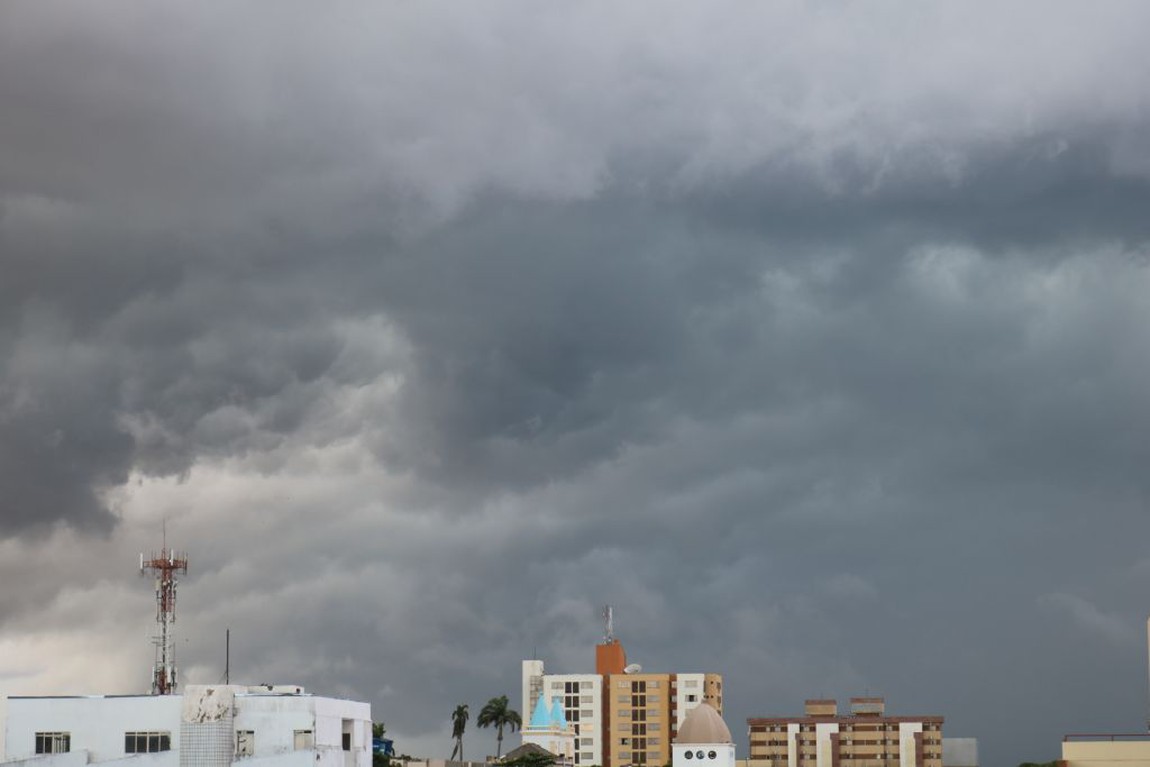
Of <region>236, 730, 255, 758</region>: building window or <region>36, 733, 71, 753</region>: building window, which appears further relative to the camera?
<region>236, 730, 255, 758</region>: building window

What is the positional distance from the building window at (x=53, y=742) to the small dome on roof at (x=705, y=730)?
8014 centimetres

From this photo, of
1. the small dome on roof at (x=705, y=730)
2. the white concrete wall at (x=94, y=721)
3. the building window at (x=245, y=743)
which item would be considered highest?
the white concrete wall at (x=94, y=721)

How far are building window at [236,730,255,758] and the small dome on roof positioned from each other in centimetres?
7495

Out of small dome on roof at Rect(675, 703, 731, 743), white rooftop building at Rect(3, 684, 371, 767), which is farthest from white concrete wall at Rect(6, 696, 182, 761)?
small dome on roof at Rect(675, 703, 731, 743)

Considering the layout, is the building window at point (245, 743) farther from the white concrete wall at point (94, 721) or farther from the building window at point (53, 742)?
the building window at point (53, 742)

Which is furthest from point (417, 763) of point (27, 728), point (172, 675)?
point (27, 728)

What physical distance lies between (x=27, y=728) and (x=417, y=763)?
54270 millimetres

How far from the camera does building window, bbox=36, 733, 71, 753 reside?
3883 inches

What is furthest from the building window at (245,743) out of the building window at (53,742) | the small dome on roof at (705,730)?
the small dome on roof at (705,730)

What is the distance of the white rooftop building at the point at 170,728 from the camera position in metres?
98.4

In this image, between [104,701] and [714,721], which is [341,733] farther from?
[714,721]

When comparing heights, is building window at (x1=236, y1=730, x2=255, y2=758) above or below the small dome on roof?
above

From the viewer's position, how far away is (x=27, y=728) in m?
98.9

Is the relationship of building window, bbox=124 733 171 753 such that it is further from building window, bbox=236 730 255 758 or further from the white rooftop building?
building window, bbox=236 730 255 758
